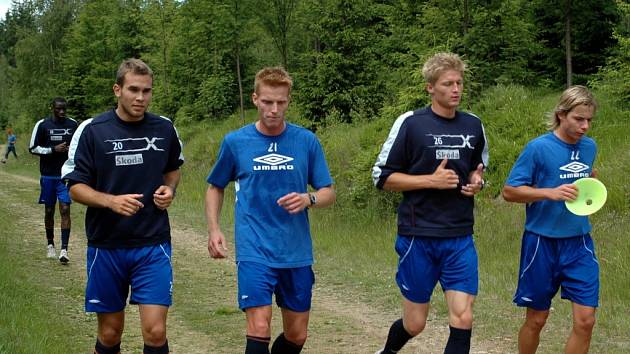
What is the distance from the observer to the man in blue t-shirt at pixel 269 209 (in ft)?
17.2

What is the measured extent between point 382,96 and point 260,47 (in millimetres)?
10787

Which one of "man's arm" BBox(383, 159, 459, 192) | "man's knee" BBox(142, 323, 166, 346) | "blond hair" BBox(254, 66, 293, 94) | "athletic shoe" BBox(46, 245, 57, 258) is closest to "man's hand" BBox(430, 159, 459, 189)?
"man's arm" BBox(383, 159, 459, 192)

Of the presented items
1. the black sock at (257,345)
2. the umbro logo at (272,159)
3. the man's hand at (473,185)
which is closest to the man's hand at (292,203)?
the umbro logo at (272,159)

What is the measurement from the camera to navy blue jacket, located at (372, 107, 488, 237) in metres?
5.47

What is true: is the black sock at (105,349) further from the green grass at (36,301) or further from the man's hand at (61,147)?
the man's hand at (61,147)

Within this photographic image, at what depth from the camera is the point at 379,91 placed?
2400 centimetres

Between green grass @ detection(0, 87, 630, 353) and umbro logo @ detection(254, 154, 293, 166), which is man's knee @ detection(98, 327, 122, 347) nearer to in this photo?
green grass @ detection(0, 87, 630, 353)

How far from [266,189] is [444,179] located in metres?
1.20

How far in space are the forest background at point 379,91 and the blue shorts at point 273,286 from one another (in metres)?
2.29

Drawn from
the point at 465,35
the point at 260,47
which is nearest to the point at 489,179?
the point at 465,35

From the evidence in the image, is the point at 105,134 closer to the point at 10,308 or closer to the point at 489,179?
the point at 10,308

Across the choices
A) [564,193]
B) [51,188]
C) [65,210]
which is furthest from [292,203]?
[51,188]

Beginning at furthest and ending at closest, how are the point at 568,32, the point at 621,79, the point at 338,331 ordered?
the point at 568,32, the point at 621,79, the point at 338,331

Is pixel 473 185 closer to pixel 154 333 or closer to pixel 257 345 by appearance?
pixel 257 345
